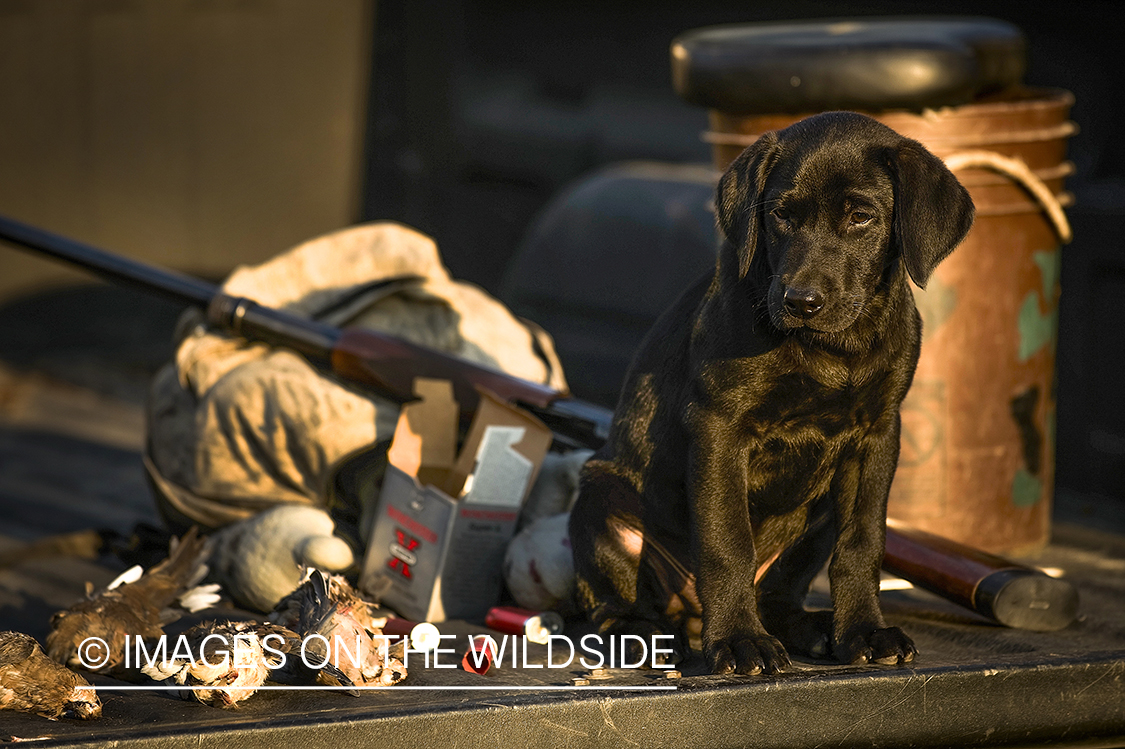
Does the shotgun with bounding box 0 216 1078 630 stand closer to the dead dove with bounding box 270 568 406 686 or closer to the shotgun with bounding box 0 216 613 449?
the shotgun with bounding box 0 216 613 449

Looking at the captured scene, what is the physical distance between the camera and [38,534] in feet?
13.6

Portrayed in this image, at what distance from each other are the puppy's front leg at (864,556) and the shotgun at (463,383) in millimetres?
472

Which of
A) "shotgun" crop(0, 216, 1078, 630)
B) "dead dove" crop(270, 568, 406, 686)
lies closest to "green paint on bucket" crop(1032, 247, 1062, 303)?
"shotgun" crop(0, 216, 1078, 630)

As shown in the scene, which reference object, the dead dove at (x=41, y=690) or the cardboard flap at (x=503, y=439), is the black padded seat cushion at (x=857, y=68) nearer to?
the cardboard flap at (x=503, y=439)

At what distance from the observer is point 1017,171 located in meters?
3.26

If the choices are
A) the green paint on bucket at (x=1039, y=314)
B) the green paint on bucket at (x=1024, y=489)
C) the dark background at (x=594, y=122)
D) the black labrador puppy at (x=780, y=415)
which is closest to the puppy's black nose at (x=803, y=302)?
the black labrador puppy at (x=780, y=415)

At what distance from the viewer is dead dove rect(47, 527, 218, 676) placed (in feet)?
8.42

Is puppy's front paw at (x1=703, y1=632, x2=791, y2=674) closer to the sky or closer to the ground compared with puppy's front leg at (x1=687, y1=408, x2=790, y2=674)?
closer to the ground

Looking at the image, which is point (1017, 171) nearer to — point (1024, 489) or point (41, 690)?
point (1024, 489)

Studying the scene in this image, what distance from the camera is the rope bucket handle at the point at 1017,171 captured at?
10.5 feet

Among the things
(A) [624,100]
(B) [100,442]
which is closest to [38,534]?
(B) [100,442]

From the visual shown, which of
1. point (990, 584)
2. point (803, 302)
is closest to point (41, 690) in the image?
point (803, 302)

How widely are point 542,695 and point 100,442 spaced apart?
12.3ft

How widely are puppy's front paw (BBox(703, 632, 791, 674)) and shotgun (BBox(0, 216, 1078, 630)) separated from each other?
0.68 m
